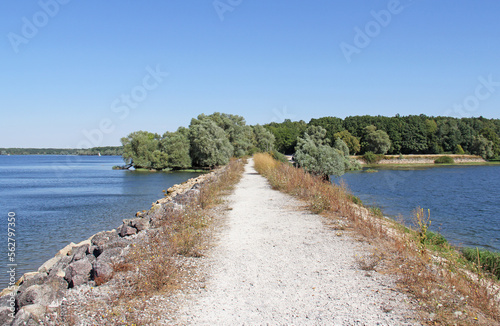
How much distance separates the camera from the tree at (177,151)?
56219mm

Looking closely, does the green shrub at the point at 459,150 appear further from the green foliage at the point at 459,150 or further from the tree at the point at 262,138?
the tree at the point at 262,138

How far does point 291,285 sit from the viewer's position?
494 cm

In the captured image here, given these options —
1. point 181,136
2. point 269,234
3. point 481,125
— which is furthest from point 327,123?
point 269,234

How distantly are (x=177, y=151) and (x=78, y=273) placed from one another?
5178 centimetres

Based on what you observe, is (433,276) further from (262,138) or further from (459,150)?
(459,150)

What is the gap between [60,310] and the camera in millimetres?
4059

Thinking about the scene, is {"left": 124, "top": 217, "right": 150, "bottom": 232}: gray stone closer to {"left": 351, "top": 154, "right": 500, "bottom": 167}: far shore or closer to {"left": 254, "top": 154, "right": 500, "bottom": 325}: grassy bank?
{"left": 254, "top": 154, "right": 500, "bottom": 325}: grassy bank

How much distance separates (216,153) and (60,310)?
4835cm

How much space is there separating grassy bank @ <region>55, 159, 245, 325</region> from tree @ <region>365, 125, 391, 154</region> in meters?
80.8

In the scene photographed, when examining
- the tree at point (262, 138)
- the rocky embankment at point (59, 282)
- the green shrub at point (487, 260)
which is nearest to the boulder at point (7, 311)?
the rocky embankment at point (59, 282)

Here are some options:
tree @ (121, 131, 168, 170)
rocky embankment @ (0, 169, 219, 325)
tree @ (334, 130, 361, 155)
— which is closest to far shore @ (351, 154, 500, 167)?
tree @ (334, 130, 361, 155)

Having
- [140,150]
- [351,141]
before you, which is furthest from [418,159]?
[140,150]

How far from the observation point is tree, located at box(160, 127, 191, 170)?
56219 mm

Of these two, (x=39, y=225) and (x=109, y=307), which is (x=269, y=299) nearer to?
(x=109, y=307)
